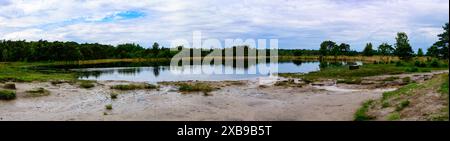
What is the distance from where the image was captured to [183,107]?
27266 millimetres

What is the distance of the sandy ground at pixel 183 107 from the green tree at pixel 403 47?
6360 cm

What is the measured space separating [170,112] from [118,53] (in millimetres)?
147421

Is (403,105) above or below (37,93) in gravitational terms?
above

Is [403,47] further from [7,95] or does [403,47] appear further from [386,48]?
[7,95]

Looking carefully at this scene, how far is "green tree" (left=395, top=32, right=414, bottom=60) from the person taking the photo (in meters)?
92.0

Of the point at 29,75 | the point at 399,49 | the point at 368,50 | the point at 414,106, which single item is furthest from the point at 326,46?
the point at 414,106

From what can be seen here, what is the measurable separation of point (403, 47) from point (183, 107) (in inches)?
3064

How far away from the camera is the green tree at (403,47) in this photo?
92.0 meters

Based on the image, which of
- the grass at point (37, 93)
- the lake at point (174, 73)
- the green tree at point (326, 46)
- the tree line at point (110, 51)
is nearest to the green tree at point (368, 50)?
the tree line at point (110, 51)

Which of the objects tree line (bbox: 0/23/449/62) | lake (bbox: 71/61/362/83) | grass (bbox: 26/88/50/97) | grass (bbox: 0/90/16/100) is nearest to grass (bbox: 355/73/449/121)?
grass (bbox: 0/90/16/100)

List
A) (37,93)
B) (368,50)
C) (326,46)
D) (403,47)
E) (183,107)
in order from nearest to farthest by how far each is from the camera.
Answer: (183,107)
(37,93)
(403,47)
(368,50)
(326,46)

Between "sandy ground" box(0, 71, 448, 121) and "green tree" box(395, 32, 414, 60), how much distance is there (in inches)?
2504
